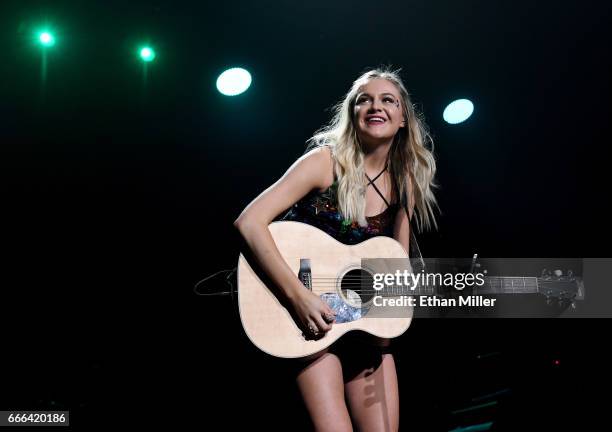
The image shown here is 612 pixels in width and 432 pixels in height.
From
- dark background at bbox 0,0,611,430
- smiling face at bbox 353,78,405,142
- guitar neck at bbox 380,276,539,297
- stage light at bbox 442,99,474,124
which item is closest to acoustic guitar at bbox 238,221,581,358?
guitar neck at bbox 380,276,539,297

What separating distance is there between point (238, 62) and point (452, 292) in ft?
7.98

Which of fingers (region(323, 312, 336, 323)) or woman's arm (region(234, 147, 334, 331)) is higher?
woman's arm (region(234, 147, 334, 331))

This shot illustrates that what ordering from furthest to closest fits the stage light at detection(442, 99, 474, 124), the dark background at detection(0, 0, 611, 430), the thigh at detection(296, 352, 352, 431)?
1. the stage light at detection(442, 99, 474, 124)
2. the dark background at detection(0, 0, 611, 430)
3. the thigh at detection(296, 352, 352, 431)

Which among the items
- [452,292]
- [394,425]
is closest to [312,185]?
[452,292]

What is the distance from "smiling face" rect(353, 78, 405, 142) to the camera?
99.3 inches

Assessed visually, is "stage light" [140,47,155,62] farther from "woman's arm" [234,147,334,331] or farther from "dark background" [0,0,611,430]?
"woman's arm" [234,147,334,331]

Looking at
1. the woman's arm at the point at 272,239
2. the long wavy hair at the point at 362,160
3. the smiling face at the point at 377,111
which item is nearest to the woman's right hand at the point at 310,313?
the woman's arm at the point at 272,239

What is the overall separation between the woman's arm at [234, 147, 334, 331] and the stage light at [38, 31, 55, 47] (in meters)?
2.22

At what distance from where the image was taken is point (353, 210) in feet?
8.00

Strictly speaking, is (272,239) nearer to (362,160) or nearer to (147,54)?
(362,160)

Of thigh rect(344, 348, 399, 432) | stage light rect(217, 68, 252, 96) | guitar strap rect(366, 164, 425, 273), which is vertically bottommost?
thigh rect(344, 348, 399, 432)

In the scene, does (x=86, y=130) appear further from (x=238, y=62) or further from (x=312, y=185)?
(x=312, y=185)

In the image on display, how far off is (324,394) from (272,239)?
70 centimetres

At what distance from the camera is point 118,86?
3652 mm
